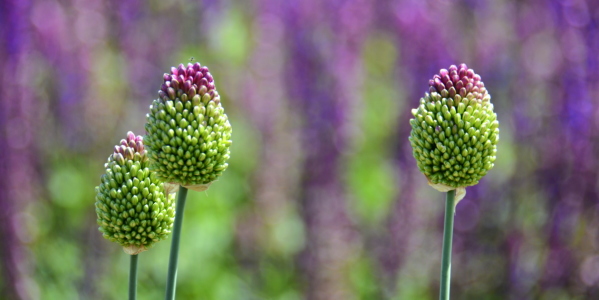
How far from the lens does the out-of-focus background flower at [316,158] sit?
4.18m

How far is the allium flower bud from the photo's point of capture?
116cm

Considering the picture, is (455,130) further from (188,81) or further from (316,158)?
(316,158)

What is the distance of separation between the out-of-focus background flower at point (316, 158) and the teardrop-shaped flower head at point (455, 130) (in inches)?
122

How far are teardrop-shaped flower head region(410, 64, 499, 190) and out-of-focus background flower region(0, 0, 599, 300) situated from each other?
10.2 feet

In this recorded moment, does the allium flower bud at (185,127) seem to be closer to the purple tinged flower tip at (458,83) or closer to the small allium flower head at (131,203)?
the small allium flower head at (131,203)

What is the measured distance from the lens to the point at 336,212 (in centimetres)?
455

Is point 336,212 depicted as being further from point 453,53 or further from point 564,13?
point 564,13

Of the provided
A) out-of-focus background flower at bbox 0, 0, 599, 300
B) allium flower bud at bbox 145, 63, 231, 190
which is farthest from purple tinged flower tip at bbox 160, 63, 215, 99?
out-of-focus background flower at bbox 0, 0, 599, 300

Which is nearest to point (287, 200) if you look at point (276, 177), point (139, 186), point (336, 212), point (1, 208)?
point (276, 177)

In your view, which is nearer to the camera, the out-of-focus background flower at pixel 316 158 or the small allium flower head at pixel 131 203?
the small allium flower head at pixel 131 203

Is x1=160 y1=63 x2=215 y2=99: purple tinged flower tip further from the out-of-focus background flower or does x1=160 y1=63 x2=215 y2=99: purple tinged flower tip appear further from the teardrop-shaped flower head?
the out-of-focus background flower

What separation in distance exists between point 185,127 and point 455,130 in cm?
41

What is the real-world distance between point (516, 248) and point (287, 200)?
1.48 m

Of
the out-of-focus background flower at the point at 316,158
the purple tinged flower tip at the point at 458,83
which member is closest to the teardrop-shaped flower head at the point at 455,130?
the purple tinged flower tip at the point at 458,83
